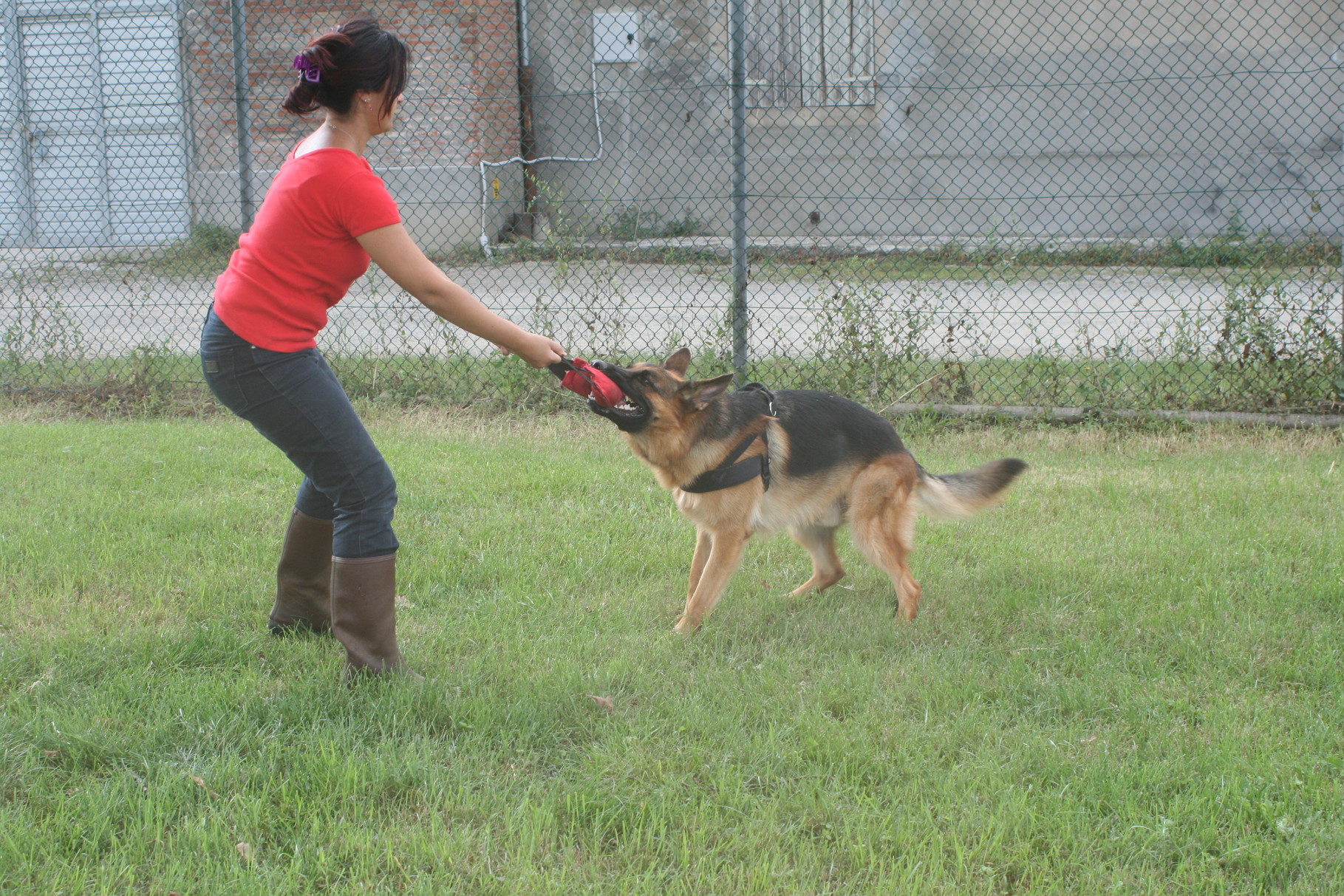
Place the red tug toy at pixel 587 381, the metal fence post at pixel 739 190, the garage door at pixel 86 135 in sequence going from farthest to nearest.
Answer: the garage door at pixel 86 135
the metal fence post at pixel 739 190
the red tug toy at pixel 587 381

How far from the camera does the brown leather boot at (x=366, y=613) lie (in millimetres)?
3012

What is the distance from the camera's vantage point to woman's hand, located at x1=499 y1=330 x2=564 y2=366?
2959mm

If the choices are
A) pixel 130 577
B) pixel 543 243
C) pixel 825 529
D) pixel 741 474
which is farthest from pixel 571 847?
pixel 543 243

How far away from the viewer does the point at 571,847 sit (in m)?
2.38

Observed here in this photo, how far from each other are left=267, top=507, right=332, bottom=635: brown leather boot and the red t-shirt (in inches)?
30.0

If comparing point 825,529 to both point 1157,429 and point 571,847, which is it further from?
point 1157,429

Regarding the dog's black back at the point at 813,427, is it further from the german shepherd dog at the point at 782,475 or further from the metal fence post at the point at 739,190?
the metal fence post at the point at 739,190

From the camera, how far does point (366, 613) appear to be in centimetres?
304

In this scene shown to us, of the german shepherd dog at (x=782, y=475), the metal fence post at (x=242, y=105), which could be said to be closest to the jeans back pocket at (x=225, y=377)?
the german shepherd dog at (x=782, y=475)

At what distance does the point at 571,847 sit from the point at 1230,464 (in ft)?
16.0

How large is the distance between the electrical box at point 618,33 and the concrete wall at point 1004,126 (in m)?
0.18

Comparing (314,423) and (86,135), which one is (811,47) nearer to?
(86,135)

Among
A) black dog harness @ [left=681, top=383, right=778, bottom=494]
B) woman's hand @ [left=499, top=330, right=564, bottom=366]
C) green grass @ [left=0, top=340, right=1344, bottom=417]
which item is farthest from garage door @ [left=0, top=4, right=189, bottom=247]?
woman's hand @ [left=499, top=330, right=564, bottom=366]

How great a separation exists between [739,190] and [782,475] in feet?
9.41
